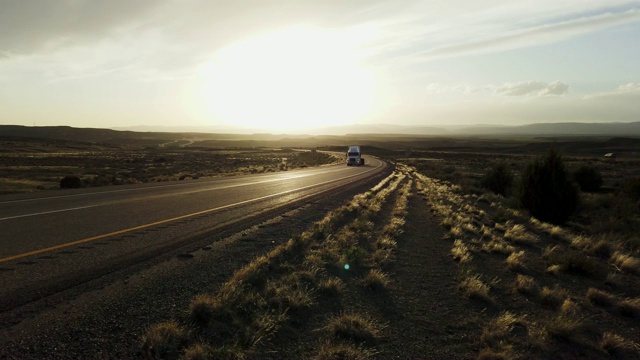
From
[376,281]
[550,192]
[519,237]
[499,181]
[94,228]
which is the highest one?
[94,228]

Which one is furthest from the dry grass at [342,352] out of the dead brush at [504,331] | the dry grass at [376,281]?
the dry grass at [376,281]

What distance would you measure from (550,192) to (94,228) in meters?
16.7

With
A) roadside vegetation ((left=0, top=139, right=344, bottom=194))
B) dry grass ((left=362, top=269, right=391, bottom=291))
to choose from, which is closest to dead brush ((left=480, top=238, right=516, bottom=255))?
dry grass ((left=362, top=269, right=391, bottom=291))

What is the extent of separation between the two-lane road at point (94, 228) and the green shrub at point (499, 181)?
18.3 m

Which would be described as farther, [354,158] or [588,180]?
[354,158]

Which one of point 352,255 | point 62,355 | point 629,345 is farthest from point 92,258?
point 629,345

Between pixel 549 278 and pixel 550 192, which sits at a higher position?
pixel 550 192

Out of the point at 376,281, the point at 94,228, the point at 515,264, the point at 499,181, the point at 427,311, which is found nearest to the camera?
the point at 427,311

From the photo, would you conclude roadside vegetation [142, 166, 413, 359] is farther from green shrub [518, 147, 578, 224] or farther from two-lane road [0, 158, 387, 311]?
green shrub [518, 147, 578, 224]

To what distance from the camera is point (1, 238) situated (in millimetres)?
8625

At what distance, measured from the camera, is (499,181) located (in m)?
30.8

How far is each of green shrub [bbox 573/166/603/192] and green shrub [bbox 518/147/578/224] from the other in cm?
1891

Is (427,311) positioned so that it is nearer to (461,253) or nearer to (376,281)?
Result: (376,281)

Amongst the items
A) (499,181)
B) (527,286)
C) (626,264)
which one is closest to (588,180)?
(499,181)
